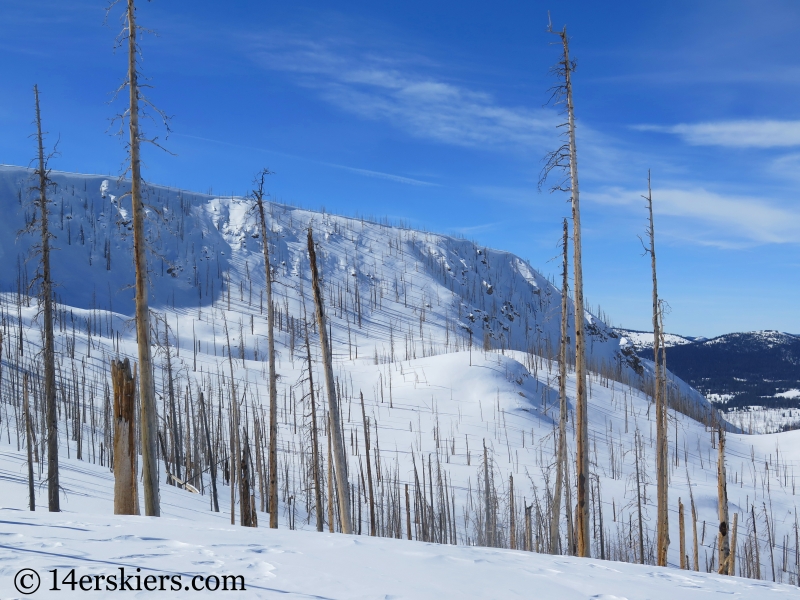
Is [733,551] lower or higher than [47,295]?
lower

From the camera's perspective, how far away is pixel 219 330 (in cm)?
9106

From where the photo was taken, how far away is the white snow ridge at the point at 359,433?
5.70 meters

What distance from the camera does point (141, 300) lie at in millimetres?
12352

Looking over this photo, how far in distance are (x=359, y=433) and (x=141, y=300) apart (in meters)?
40.3

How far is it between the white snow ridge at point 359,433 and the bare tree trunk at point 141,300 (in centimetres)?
46

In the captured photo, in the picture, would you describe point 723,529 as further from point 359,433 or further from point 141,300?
point 359,433

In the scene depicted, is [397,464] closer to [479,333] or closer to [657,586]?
[657,586]

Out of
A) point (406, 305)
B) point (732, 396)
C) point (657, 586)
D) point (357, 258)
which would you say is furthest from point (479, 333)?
point (657, 586)

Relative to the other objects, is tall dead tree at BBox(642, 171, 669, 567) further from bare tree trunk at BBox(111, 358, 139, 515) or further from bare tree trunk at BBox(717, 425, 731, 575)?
bare tree trunk at BBox(111, 358, 139, 515)

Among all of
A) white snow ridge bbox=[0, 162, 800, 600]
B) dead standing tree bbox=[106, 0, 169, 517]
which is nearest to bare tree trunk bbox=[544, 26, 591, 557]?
white snow ridge bbox=[0, 162, 800, 600]

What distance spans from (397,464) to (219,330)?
56.5 metres

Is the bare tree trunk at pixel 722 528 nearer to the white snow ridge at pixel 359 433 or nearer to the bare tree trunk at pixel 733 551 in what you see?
the bare tree trunk at pixel 733 551

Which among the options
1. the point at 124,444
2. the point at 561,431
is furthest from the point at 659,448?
the point at 124,444

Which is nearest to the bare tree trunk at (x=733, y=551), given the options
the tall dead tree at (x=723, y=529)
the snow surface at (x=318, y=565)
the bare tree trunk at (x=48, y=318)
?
the tall dead tree at (x=723, y=529)
